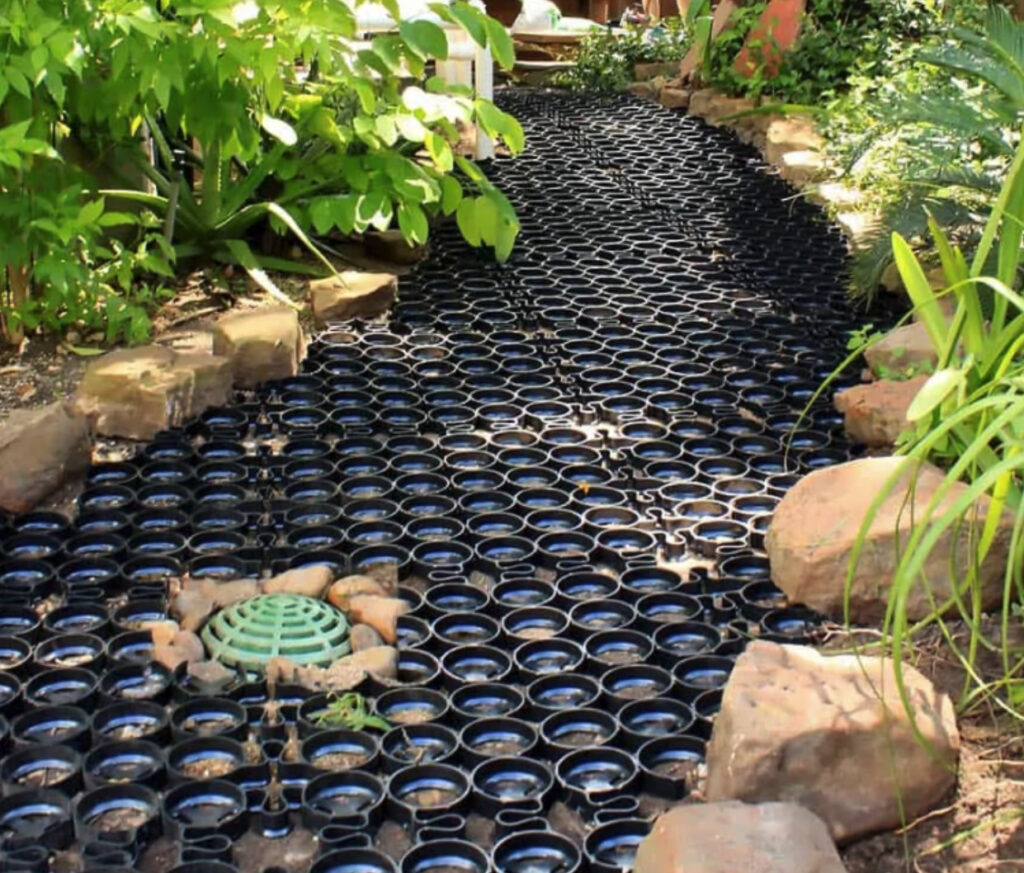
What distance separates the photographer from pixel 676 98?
784 centimetres

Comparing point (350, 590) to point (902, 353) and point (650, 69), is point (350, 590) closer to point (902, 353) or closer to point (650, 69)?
point (902, 353)

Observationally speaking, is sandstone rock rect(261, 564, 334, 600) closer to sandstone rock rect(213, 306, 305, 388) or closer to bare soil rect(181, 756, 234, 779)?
bare soil rect(181, 756, 234, 779)

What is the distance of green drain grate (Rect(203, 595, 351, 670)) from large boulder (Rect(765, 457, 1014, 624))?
873 mm

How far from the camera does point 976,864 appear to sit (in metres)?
1.99

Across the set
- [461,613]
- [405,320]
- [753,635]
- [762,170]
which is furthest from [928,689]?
[762,170]

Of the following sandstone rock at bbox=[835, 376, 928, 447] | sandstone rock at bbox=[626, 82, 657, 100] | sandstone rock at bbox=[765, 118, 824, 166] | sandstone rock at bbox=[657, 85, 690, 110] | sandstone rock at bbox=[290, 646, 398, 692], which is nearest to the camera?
sandstone rock at bbox=[290, 646, 398, 692]

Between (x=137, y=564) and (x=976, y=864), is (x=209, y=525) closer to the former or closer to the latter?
(x=137, y=564)

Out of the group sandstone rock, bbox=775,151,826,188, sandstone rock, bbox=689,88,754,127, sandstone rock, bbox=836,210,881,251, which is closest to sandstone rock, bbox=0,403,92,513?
sandstone rock, bbox=836,210,881,251

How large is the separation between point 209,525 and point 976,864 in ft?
5.79

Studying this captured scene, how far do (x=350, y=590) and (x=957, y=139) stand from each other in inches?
86.9

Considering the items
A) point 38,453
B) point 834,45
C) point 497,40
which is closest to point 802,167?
point 834,45

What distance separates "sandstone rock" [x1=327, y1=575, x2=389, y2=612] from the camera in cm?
279

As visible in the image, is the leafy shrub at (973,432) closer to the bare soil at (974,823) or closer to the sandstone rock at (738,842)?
the bare soil at (974,823)

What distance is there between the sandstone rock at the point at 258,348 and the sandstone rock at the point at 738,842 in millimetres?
2135
